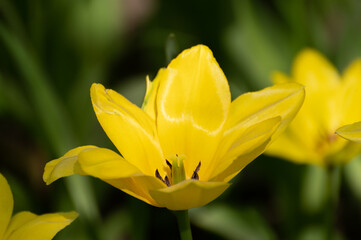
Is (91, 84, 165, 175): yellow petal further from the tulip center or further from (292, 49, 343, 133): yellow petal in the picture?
(292, 49, 343, 133): yellow petal

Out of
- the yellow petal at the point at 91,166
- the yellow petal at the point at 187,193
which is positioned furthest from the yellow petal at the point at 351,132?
the yellow petal at the point at 91,166

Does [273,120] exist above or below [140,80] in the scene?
above

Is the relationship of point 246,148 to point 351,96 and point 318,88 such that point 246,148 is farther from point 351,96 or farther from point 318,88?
point 318,88

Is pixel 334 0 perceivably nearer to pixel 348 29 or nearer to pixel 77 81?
pixel 348 29

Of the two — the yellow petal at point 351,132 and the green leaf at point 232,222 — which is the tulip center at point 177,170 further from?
the green leaf at point 232,222

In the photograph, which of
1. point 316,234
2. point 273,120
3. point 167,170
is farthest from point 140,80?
point 273,120

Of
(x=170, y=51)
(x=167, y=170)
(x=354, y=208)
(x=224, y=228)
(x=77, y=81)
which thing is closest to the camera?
(x=167, y=170)

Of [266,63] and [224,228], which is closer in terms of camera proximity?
[224,228]
